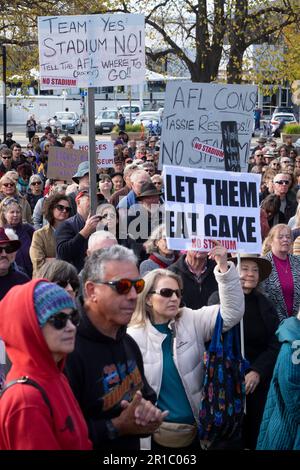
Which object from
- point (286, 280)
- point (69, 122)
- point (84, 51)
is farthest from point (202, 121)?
point (69, 122)

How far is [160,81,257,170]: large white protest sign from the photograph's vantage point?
797 centimetres

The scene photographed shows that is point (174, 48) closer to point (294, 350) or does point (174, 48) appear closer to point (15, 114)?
point (294, 350)

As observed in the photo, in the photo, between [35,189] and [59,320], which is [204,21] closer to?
[35,189]

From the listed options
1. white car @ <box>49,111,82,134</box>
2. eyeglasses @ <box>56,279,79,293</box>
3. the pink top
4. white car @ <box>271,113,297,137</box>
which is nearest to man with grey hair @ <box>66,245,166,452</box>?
eyeglasses @ <box>56,279,79,293</box>

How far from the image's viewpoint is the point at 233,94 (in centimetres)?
841

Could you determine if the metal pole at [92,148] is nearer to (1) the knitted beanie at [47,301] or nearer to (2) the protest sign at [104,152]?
(1) the knitted beanie at [47,301]

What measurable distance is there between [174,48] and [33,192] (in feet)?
28.9

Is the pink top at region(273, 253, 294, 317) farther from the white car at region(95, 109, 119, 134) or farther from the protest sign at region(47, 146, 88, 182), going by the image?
the white car at region(95, 109, 119, 134)

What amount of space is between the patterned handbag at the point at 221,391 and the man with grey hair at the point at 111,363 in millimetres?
857

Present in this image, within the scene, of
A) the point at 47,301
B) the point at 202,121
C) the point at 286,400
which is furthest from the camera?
the point at 202,121

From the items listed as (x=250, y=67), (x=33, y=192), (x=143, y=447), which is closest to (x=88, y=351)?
(x=143, y=447)

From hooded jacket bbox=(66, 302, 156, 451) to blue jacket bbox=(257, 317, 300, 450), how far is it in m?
0.94

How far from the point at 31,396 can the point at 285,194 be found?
7.85 metres

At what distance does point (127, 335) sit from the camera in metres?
4.00
